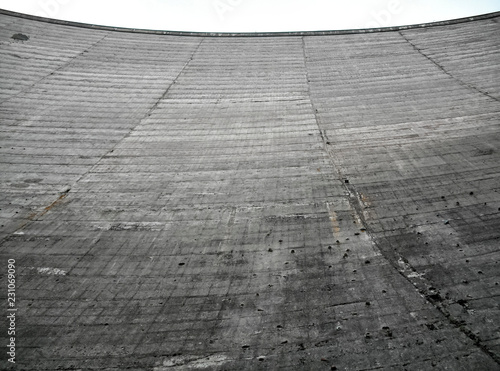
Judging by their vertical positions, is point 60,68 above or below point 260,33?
below

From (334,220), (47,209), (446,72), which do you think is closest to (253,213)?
(334,220)

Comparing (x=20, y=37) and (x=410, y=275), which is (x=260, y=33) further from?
(x=410, y=275)

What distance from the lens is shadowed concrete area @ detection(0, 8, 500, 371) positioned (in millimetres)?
3342

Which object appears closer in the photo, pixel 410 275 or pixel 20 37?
pixel 410 275

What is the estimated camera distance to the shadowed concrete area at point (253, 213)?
11.0ft

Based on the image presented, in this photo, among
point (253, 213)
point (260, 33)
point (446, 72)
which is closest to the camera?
point (253, 213)

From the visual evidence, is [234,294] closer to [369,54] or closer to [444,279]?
[444,279]

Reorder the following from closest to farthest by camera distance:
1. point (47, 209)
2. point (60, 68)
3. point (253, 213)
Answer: point (253, 213)
point (47, 209)
point (60, 68)

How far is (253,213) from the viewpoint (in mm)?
5598

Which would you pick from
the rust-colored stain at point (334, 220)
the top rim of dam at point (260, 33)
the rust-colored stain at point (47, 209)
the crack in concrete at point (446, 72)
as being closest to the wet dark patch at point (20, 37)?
the top rim of dam at point (260, 33)

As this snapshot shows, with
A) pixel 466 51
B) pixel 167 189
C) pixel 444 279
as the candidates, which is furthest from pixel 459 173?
pixel 466 51

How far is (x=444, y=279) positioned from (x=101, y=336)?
373 cm

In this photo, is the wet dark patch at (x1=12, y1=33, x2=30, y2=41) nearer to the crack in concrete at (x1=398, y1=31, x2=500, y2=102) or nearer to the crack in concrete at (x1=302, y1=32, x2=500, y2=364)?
the crack in concrete at (x1=302, y1=32, x2=500, y2=364)

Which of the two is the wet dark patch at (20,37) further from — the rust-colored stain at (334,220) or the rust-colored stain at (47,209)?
the rust-colored stain at (334,220)
